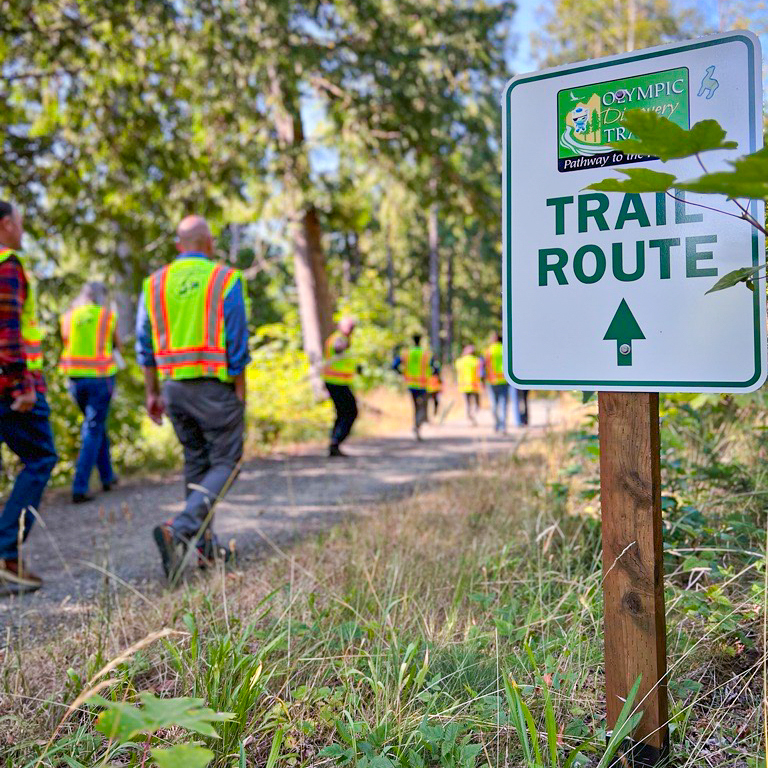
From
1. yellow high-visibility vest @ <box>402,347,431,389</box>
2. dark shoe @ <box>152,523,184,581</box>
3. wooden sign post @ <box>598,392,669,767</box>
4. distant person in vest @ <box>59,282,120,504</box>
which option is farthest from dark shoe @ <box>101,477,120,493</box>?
wooden sign post @ <box>598,392,669,767</box>

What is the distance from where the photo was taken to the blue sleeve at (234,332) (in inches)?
163

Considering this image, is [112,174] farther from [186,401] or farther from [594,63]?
[594,63]

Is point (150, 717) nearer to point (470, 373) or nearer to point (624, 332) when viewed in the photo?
point (624, 332)

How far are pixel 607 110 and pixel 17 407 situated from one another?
3301 millimetres

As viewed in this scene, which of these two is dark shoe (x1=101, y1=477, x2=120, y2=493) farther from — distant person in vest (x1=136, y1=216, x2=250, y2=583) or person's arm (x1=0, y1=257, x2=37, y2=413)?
person's arm (x1=0, y1=257, x2=37, y2=413)

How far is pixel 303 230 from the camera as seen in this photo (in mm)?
12633

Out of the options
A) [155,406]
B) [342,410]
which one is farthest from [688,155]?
[342,410]

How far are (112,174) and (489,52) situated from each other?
21.1 feet

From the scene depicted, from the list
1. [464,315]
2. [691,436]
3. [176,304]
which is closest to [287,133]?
[176,304]

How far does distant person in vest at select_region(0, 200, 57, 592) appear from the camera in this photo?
383 cm

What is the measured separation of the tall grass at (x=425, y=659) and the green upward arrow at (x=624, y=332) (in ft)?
2.78

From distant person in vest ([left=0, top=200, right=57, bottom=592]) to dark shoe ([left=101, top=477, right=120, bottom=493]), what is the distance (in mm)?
3262

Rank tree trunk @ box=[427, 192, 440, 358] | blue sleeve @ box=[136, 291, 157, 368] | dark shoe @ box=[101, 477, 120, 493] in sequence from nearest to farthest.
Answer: blue sleeve @ box=[136, 291, 157, 368]
dark shoe @ box=[101, 477, 120, 493]
tree trunk @ box=[427, 192, 440, 358]

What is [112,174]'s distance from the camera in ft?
28.5
